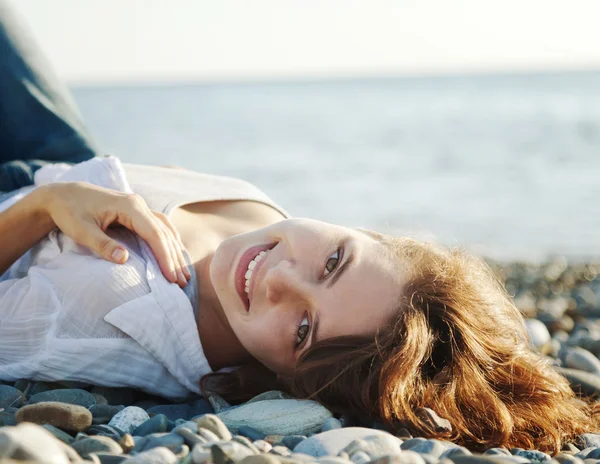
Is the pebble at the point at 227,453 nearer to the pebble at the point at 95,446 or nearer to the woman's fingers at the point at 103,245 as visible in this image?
the pebble at the point at 95,446

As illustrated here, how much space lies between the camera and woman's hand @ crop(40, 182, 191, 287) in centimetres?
314

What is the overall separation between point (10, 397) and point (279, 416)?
996 millimetres

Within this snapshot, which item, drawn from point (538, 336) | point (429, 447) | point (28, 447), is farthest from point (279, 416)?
point (538, 336)

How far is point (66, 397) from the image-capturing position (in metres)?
2.87

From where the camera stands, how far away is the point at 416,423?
279cm

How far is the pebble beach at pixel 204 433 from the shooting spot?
2.10 metres

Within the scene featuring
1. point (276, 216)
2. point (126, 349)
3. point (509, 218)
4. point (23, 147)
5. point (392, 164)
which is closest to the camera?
point (126, 349)

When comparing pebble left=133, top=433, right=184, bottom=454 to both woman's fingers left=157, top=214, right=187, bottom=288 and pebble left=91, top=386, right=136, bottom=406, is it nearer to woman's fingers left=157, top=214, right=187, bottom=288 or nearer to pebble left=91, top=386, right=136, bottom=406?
pebble left=91, top=386, right=136, bottom=406

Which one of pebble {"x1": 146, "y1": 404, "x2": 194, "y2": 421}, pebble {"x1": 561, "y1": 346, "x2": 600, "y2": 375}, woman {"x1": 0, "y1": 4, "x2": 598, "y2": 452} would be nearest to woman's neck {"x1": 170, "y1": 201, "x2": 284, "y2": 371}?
woman {"x1": 0, "y1": 4, "x2": 598, "y2": 452}

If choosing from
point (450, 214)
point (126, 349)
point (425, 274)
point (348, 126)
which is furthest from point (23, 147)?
point (348, 126)

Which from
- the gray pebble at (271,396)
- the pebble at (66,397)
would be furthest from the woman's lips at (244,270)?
the pebble at (66,397)

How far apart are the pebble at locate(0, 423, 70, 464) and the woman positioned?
Result: 1.28m

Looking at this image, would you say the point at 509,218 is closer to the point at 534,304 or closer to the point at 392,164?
the point at 534,304

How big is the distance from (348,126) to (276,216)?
26282mm
